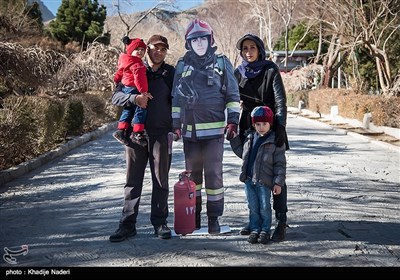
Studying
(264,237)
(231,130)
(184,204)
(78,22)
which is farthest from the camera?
(78,22)

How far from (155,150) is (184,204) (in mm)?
561

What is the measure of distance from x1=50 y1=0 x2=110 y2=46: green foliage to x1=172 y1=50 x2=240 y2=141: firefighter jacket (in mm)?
30024

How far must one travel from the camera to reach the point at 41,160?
9133 mm

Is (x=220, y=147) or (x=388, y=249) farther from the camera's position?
(x=220, y=147)

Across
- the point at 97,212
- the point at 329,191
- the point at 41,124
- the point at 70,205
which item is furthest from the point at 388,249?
the point at 41,124

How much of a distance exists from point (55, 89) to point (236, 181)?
41.9 ft

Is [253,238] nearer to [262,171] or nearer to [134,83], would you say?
[262,171]

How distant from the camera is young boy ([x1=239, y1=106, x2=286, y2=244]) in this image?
4094 millimetres

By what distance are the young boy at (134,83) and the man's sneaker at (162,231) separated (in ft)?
2.59

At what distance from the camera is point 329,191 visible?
6.48 m

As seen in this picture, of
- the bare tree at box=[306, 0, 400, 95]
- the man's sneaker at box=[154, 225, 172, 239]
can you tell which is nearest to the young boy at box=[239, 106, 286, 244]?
the man's sneaker at box=[154, 225, 172, 239]

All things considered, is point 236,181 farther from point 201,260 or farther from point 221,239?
point 201,260

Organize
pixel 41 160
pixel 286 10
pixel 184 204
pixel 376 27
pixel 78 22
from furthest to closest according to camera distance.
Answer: pixel 286 10 → pixel 78 22 → pixel 376 27 → pixel 41 160 → pixel 184 204

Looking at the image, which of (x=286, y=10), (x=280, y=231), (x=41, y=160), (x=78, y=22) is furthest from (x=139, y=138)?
(x=286, y=10)
